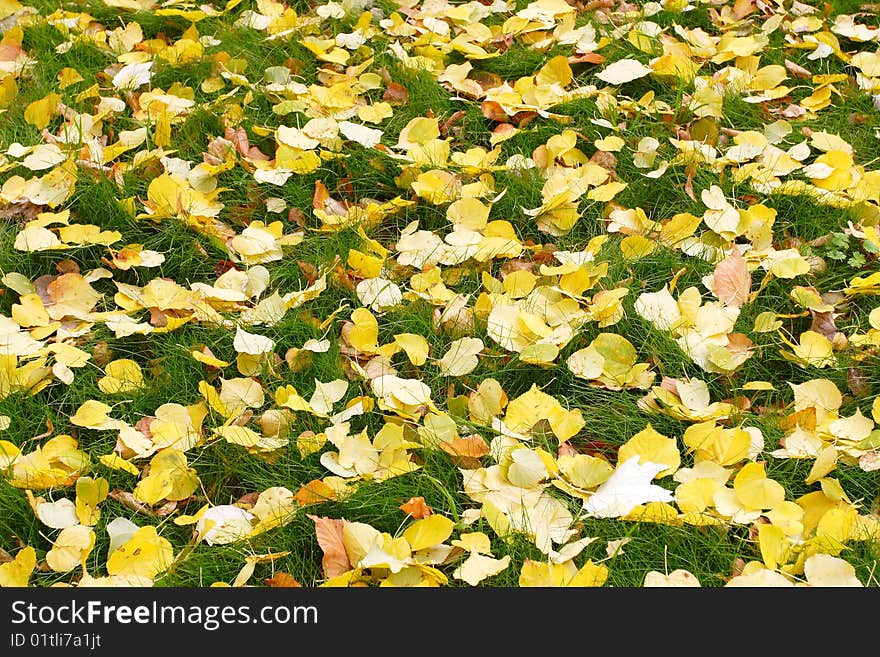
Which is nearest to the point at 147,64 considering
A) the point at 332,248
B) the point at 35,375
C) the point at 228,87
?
the point at 228,87

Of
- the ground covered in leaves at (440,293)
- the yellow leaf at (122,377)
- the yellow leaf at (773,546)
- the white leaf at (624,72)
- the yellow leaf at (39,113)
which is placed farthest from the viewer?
the white leaf at (624,72)

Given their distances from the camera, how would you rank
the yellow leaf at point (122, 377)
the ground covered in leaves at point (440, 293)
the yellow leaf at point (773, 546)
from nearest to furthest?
the yellow leaf at point (773, 546), the ground covered in leaves at point (440, 293), the yellow leaf at point (122, 377)

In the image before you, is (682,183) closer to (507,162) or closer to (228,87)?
(507,162)

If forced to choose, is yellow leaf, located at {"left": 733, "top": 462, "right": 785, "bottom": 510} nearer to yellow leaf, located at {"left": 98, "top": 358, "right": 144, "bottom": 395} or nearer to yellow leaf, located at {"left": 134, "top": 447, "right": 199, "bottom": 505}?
yellow leaf, located at {"left": 134, "top": 447, "right": 199, "bottom": 505}

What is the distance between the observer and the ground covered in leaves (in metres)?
1.70

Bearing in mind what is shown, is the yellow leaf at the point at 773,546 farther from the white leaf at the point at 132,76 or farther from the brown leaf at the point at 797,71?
the white leaf at the point at 132,76

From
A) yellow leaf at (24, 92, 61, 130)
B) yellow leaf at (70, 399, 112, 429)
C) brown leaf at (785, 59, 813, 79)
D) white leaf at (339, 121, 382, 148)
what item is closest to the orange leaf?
yellow leaf at (70, 399, 112, 429)

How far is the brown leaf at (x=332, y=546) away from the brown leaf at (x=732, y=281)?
3.42ft

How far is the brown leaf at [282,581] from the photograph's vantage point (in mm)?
1644

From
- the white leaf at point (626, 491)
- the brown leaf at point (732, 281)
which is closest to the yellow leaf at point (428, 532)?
the white leaf at point (626, 491)

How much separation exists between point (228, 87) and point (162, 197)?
2.07ft

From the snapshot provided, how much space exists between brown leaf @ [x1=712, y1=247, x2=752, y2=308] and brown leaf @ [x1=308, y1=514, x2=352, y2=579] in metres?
1.04

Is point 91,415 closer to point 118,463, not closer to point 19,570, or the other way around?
point 118,463

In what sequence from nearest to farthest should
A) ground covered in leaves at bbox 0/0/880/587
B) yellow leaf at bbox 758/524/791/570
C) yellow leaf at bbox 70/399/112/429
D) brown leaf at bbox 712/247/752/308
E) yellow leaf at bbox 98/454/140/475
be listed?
yellow leaf at bbox 758/524/791/570 → ground covered in leaves at bbox 0/0/880/587 → yellow leaf at bbox 98/454/140/475 → yellow leaf at bbox 70/399/112/429 → brown leaf at bbox 712/247/752/308
